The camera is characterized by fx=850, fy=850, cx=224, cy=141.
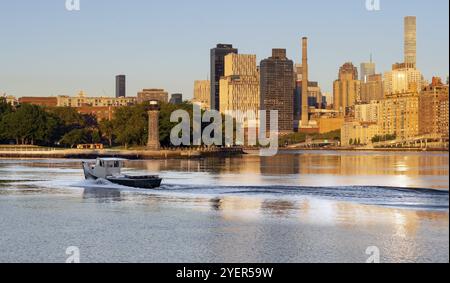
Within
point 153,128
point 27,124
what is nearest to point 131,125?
point 153,128

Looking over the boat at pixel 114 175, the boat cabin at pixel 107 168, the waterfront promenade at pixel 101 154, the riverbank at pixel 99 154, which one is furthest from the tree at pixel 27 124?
the boat cabin at pixel 107 168

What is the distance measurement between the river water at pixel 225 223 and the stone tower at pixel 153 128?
105m

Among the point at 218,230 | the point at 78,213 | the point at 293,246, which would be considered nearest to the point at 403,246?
the point at 293,246

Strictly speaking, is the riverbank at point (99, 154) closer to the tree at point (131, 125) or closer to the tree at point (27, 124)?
the tree at point (27, 124)

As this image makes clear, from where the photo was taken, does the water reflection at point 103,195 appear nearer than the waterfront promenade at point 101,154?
Yes

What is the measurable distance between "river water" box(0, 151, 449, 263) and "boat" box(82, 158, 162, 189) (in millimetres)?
1111

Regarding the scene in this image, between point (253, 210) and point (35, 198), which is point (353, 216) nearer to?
point (253, 210)

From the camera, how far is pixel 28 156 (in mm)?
168250

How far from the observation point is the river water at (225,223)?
37.8 metres

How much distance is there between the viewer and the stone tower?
179000 millimetres

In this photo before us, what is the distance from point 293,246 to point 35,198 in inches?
1154

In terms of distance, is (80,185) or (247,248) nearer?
(247,248)

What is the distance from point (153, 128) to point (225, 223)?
134 m
